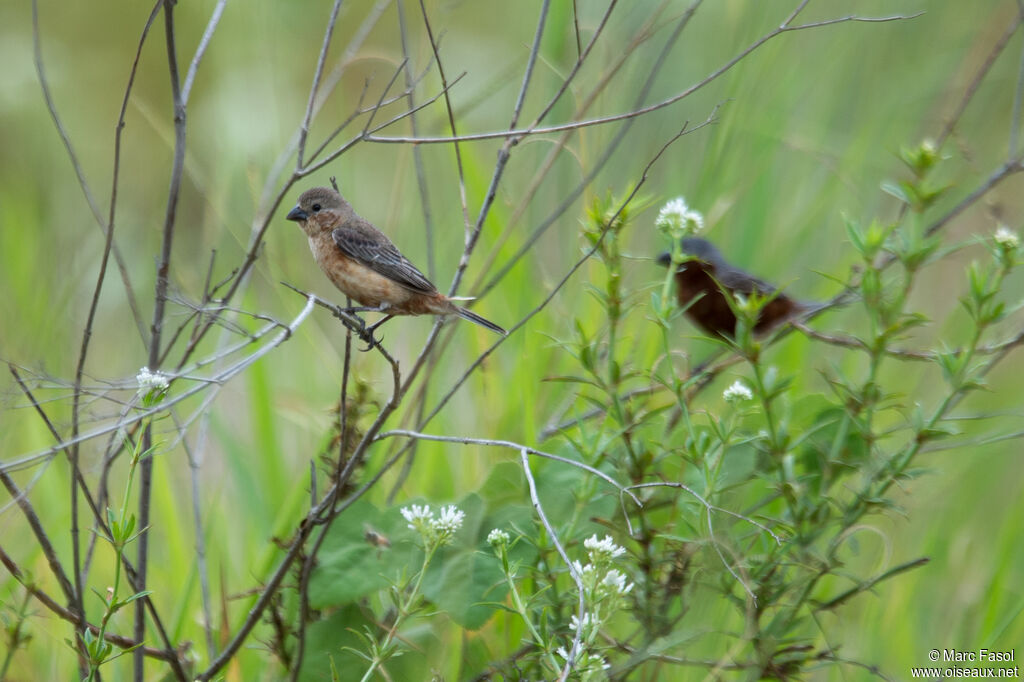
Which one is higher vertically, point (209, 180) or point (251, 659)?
point (209, 180)

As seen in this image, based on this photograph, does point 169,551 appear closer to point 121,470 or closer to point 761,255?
point 121,470

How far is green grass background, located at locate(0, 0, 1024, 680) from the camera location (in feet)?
8.88

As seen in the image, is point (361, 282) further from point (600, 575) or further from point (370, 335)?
point (600, 575)

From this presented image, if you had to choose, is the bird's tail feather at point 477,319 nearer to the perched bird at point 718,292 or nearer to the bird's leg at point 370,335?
the bird's leg at point 370,335

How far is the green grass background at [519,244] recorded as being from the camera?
Answer: 2707 millimetres

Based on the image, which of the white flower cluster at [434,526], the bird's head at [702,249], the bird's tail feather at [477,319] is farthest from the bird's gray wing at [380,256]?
the white flower cluster at [434,526]

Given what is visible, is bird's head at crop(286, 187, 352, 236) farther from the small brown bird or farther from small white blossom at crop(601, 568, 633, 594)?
small white blossom at crop(601, 568, 633, 594)

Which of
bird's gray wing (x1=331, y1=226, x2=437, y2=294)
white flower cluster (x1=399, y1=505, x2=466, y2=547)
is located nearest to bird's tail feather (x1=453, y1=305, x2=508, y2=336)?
bird's gray wing (x1=331, y1=226, x2=437, y2=294)

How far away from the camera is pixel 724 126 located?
3.30 metres

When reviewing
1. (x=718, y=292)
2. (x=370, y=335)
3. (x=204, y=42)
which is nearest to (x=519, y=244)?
(x=718, y=292)

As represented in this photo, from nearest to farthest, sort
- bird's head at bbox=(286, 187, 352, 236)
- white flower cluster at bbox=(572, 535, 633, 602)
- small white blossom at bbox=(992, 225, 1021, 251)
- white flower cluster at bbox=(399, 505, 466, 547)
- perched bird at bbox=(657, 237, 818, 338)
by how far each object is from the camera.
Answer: white flower cluster at bbox=(572, 535, 633, 602)
white flower cluster at bbox=(399, 505, 466, 547)
small white blossom at bbox=(992, 225, 1021, 251)
perched bird at bbox=(657, 237, 818, 338)
bird's head at bbox=(286, 187, 352, 236)

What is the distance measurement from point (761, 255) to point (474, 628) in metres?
1.80

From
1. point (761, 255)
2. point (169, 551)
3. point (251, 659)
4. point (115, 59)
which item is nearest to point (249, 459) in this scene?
point (169, 551)

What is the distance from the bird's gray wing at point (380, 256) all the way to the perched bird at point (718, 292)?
74cm
